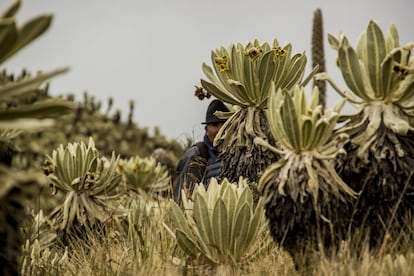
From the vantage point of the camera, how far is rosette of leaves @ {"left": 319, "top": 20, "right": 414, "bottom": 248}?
4.48 m

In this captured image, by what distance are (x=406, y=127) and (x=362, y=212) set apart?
638mm

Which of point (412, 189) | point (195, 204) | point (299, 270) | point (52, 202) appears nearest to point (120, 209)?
point (195, 204)

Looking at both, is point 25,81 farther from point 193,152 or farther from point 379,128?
point 193,152

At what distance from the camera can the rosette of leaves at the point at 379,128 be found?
14.7 ft

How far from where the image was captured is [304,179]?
14.3 feet

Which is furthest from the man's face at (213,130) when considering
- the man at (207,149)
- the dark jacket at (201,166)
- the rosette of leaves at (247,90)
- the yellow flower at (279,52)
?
the yellow flower at (279,52)

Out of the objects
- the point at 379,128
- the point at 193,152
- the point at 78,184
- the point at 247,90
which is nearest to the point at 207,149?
the point at 193,152

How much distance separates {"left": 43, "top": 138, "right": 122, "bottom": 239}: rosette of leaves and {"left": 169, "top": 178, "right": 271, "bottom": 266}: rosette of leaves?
2.17 m

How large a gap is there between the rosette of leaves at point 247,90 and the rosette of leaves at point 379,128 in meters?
1.45

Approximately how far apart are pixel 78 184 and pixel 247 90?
7.21 ft

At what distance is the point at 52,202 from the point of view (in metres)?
23.0

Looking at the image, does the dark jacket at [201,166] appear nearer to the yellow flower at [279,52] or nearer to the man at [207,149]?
the man at [207,149]

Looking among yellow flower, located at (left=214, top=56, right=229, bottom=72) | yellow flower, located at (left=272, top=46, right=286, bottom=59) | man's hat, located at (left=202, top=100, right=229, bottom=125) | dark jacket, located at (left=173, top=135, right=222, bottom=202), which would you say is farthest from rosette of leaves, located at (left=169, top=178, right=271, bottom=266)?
man's hat, located at (left=202, top=100, right=229, bottom=125)

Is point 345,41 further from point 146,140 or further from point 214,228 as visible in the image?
point 146,140
